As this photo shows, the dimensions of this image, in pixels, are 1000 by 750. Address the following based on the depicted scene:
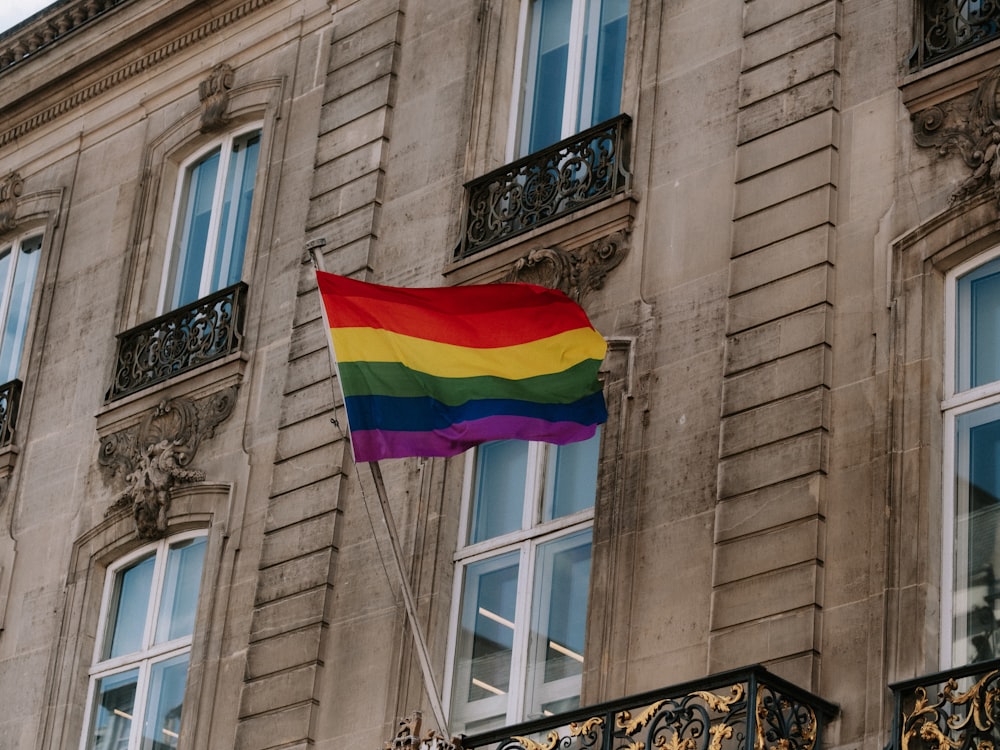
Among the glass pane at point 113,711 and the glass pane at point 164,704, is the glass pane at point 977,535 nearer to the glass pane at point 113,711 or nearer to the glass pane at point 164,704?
the glass pane at point 164,704

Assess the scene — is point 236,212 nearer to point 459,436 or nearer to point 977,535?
point 459,436

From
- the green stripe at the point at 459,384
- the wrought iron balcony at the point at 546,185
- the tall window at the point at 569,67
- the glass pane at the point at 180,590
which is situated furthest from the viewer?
the glass pane at the point at 180,590

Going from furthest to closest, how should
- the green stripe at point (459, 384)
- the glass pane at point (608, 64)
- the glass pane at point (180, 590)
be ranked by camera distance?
the glass pane at point (180, 590) < the glass pane at point (608, 64) < the green stripe at point (459, 384)

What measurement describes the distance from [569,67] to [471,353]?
2875 mm

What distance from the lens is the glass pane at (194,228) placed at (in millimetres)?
16750

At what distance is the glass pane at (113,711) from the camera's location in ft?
49.2

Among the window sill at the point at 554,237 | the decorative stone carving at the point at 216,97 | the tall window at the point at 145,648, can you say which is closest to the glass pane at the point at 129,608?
the tall window at the point at 145,648

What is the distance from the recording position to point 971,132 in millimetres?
11891

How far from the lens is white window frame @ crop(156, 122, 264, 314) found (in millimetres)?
16552

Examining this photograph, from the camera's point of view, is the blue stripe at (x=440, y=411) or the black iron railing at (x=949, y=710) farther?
the blue stripe at (x=440, y=411)

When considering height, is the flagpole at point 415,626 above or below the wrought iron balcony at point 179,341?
below

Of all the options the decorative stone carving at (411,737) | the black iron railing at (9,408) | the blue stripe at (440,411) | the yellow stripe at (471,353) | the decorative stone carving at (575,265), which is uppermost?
the black iron railing at (9,408)

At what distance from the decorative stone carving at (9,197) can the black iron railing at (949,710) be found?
10.3m

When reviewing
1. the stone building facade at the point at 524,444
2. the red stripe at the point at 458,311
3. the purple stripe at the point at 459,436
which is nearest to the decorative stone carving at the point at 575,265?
the stone building facade at the point at 524,444
